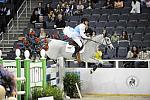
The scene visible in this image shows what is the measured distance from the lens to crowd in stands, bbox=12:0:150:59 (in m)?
16.8

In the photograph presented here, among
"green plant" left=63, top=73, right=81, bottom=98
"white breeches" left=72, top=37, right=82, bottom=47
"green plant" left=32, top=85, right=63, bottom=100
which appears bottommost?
"green plant" left=63, top=73, right=81, bottom=98

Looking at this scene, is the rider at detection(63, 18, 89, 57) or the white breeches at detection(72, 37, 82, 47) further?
the white breeches at detection(72, 37, 82, 47)

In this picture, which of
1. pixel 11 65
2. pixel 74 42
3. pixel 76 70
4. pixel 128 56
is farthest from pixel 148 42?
pixel 11 65

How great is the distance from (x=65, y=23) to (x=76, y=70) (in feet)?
12.0

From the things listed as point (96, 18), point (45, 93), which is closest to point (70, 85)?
point (45, 93)

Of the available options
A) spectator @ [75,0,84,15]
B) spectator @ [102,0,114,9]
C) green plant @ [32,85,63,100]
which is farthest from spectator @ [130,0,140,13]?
green plant @ [32,85,63,100]

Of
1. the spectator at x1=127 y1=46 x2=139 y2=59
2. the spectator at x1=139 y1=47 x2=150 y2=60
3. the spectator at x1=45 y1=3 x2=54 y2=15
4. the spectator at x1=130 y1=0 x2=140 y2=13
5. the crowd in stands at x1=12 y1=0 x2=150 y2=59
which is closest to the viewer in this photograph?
the spectator at x1=139 y1=47 x2=150 y2=60

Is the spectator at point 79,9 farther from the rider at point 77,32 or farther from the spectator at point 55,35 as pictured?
the rider at point 77,32

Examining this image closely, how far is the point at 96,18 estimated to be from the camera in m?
18.1

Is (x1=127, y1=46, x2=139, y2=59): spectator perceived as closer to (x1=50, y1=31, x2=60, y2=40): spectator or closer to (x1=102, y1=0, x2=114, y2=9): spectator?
(x1=50, y1=31, x2=60, y2=40): spectator

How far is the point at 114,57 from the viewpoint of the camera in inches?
639

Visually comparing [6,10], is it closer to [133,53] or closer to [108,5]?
[108,5]

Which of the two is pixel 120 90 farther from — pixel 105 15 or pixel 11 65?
pixel 11 65

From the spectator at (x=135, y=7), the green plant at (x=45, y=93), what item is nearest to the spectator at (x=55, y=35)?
the spectator at (x=135, y=7)
